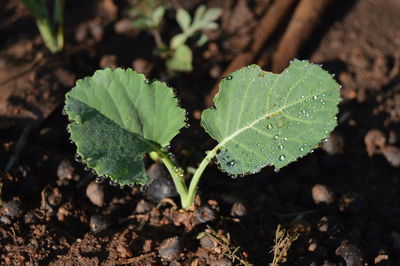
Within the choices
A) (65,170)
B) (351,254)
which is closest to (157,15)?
(65,170)

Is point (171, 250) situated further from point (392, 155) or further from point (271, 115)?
point (392, 155)

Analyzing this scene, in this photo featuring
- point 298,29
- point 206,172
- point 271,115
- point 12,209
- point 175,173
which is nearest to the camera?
point 271,115

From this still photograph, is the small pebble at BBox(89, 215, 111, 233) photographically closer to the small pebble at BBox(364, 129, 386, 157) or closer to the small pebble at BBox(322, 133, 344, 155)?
the small pebble at BBox(322, 133, 344, 155)

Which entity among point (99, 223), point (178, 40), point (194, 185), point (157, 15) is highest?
point (157, 15)

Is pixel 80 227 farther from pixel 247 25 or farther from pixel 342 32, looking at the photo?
pixel 342 32

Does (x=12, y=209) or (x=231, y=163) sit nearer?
(x=231, y=163)

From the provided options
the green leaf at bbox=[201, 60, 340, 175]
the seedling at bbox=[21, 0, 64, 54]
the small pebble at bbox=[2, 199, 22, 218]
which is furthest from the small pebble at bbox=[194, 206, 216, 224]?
the seedling at bbox=[21, 0, 64, 54]

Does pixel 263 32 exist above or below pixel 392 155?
above
